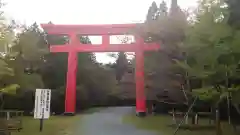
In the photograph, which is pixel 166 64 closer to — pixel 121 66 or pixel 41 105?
pixel 41 105

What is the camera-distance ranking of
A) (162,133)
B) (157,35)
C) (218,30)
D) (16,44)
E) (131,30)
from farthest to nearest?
(16,44)
(131,30)
(157,35)
(162,133)
(218,30)

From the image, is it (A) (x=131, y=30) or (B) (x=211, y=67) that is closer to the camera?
(B) (x=211, y=67)

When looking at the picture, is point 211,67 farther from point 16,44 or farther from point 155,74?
point 16,44

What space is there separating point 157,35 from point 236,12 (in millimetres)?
4519

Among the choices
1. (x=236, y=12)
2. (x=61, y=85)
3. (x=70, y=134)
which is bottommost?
(x=70, y=134)

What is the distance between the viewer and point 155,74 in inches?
560

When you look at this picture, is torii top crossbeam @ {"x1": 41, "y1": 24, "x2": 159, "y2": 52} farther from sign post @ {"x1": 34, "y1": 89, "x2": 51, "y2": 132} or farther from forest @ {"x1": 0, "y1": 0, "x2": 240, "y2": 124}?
sign post @ {"x1": 34, "y1": 89, "x2": 51, "y2": 132}

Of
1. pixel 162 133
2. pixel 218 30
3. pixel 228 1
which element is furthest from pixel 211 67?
pixel 162 133

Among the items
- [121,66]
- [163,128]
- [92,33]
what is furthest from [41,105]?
[121,66]

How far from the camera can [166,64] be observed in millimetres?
13602

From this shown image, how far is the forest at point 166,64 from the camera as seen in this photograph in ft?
31.2

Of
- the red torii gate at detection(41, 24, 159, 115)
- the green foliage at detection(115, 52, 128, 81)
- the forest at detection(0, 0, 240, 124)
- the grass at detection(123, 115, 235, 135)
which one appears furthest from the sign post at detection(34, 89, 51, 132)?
the green foliage at detection(115, 52, 128, 81)

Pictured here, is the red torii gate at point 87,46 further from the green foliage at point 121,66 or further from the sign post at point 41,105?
the green foliage at point 121,66

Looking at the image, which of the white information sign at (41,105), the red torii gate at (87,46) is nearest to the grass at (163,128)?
the red torii gate at (87,46)
